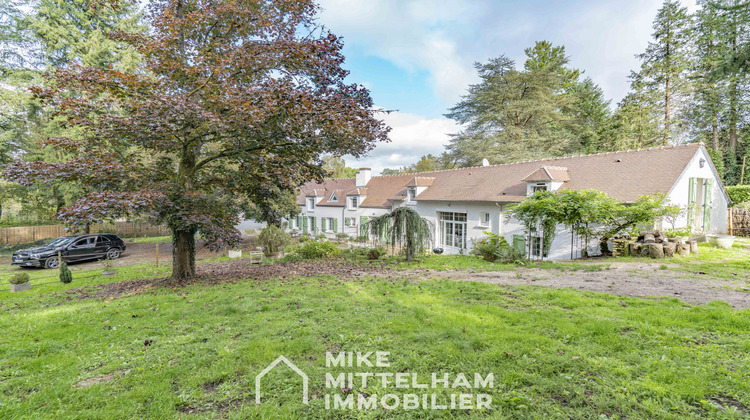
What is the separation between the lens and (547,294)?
5.97m

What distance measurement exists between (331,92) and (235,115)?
2965mm

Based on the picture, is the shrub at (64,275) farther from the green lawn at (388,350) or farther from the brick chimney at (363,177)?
the brick chimney at (363,177)

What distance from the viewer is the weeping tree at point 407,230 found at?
1138 cm

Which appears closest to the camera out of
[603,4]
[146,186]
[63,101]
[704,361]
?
[704,361]

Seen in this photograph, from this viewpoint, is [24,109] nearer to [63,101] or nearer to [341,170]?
[63,101]

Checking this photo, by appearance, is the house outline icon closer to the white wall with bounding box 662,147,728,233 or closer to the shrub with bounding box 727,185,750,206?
the white wall with bounding box 662,147,728,233

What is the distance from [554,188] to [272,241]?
14.9 m

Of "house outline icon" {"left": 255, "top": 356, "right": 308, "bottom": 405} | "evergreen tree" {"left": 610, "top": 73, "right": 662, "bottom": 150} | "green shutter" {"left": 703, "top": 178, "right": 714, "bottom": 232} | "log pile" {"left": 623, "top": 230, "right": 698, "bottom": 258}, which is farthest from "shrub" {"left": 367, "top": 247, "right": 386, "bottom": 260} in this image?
"evergreen tree" {"left": 610, "top": 73, "right": 662, "bottom": 150}

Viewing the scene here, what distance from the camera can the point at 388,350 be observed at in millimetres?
3865

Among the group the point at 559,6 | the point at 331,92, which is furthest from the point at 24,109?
the point at 559,6

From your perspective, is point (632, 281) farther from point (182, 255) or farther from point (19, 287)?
point (19, 287)

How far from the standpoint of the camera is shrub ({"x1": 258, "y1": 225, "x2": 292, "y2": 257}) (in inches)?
642

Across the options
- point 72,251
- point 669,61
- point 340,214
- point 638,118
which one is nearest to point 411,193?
point 340,214

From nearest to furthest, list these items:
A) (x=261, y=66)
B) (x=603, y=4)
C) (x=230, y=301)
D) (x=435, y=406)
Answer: (x=435, y=406) < (x=230, y=301) < (x=261, y=66) < (x=603, y=4)
